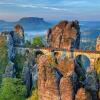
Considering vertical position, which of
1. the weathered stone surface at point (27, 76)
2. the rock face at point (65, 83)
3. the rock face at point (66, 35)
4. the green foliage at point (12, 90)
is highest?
the rock face at point (65, 83)

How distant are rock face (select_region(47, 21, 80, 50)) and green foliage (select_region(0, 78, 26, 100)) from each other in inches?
737

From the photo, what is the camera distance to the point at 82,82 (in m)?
50.4

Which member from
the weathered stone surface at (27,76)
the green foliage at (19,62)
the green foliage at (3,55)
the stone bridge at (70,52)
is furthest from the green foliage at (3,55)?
the weathered stone surface at (27,76)

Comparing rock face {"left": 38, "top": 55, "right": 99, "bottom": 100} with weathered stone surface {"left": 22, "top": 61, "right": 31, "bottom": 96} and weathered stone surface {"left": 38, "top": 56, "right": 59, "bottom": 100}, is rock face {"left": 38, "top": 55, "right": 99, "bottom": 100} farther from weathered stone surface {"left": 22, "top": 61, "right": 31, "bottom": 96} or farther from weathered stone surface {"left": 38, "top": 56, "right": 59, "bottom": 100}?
weathered stone surface {"left": 22, "top": 61, "right": 31, "bottom": 96}

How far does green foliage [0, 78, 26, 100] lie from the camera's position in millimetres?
75188

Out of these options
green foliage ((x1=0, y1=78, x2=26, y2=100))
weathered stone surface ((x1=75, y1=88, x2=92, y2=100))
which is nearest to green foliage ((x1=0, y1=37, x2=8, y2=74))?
green foliage ((x1=0, y1=78, x2=26, y2=100))

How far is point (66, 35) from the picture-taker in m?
96.9

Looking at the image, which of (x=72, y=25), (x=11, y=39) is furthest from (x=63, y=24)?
(x=11, y=39)

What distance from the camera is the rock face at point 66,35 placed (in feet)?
315

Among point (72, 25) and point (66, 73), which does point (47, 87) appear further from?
point (72, 25)

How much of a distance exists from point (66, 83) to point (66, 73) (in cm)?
231

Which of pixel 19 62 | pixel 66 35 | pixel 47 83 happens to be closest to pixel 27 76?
pixel 19 62

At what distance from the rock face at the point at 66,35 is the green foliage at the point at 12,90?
18722 millimetres

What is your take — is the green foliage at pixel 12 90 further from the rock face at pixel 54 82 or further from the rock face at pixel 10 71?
the rock face at pixel 54 82
